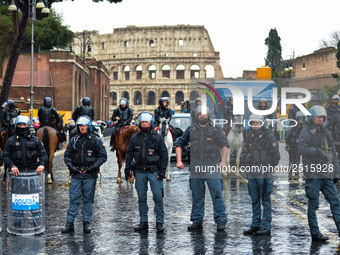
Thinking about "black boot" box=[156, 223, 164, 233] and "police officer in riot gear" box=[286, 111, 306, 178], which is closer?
"black boot" box=[156, 223, 164, 233]

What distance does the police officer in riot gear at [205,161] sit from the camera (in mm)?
8703

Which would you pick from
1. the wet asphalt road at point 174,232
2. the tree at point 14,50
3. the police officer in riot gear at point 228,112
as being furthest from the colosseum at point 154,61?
the wet asphalt road at point 174,232

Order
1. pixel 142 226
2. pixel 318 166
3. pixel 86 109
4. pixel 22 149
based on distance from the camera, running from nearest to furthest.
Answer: pixel 318 166, pixel 142 226, pixel 22 149, pixel 86 109

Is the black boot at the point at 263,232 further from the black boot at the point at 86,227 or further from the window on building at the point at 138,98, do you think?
the window on building at the point at 138,98

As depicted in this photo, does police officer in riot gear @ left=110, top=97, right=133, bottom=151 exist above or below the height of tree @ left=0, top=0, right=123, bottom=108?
below

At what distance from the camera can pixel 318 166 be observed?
25.5 ft

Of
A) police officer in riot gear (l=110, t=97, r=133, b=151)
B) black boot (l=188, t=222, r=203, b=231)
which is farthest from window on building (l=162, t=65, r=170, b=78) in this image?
black boot (l=188, t=222, r=203, b=231)

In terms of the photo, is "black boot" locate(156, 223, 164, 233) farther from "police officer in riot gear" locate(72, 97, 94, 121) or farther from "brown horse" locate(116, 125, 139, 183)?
"police officer in riot gear" locate(72, 97, 94, 121)

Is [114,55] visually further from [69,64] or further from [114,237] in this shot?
[114,237]

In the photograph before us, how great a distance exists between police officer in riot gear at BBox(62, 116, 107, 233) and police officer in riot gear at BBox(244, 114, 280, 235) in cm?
230

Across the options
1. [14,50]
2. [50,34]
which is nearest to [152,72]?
[50,34]

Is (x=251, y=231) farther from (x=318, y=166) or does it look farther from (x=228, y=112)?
(x=228, y=112)

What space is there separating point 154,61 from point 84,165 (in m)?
124

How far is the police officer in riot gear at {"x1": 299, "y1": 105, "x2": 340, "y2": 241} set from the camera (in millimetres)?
7844
